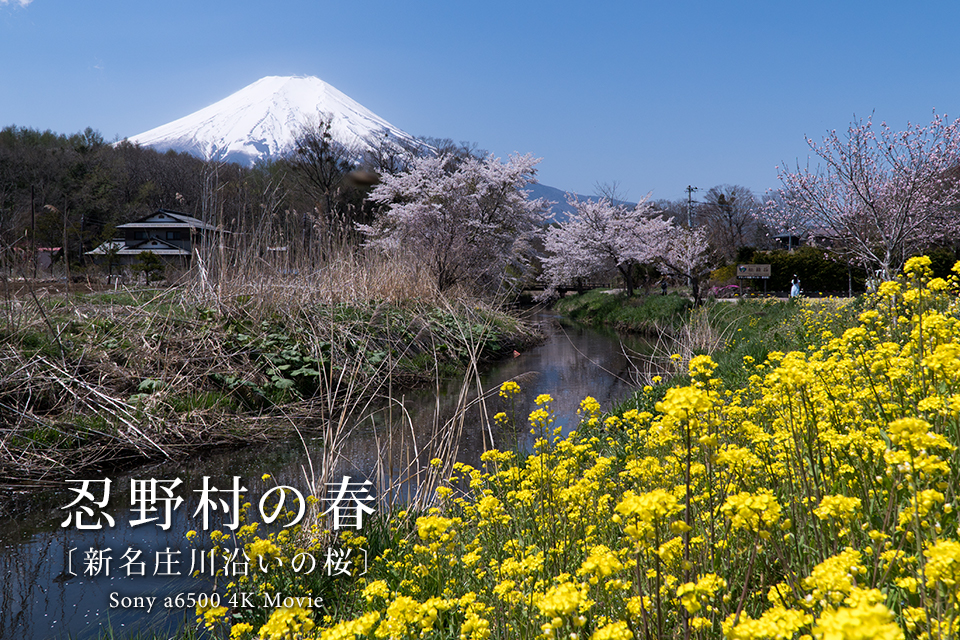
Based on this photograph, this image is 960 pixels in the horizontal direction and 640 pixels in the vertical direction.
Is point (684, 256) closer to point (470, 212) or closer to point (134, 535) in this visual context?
point (470, 212)

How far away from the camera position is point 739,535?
2.28m

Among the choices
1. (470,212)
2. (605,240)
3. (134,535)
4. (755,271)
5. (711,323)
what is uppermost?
(470,212)

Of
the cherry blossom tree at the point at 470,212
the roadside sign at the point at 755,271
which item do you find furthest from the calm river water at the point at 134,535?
the roadside sign at the point at 755,271

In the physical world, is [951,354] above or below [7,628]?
above

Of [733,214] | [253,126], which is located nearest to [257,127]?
[253,126]

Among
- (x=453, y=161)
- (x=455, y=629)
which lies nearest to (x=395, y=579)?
(x=455, y=629)

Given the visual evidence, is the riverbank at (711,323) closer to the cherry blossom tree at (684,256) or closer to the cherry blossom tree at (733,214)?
the cherry blossom tree at (684,256)

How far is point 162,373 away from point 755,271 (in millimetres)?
26259

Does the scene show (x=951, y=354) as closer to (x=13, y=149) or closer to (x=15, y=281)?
(x=15, y=281)

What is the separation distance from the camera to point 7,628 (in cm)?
309

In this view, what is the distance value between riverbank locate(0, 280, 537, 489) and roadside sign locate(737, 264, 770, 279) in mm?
21980

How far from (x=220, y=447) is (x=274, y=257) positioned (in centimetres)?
360

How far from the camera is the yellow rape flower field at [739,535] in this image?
4.62 feet

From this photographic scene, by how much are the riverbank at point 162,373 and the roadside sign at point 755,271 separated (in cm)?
2198
